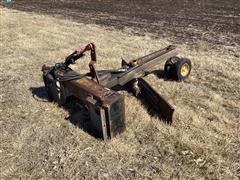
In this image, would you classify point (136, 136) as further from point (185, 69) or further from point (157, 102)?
point (185, 69)

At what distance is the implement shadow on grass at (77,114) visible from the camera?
4664mm

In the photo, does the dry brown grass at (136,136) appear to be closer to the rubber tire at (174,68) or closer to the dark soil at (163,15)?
the rubber tire at (174,68)

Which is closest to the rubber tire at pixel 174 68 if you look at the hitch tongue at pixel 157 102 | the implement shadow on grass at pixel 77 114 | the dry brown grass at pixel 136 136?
the dry brown grass at pixel 136 136

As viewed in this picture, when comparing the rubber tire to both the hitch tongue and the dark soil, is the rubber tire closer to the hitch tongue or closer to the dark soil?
the hitch tongue

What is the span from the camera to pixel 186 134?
14.6 ft

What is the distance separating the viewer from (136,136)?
448 cm

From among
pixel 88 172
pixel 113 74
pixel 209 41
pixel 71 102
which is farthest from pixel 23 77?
pixel 209 41

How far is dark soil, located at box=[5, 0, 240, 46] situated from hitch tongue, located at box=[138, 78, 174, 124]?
13.7 feet

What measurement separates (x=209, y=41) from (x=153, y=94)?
474 cm

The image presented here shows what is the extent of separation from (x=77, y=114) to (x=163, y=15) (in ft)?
30.1

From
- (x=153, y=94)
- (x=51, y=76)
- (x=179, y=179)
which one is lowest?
(x=179, y=179)

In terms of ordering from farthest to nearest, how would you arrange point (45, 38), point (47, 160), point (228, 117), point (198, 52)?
point (45, 38) < point (198, 52) < point (228, 117) < point (47, 160)

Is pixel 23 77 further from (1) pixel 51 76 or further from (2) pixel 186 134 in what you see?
(2) pixel 186 134

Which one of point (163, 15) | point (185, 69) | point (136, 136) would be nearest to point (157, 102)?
point (136, 136)
